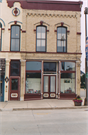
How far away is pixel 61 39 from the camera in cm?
1822

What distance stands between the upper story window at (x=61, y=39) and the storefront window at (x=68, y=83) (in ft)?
8.61

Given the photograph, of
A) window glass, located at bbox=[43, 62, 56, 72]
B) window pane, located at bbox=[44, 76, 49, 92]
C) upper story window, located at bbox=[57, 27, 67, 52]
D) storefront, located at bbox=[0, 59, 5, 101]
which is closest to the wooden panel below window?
window pane, located at bbox=[44, 76, 49, 92]

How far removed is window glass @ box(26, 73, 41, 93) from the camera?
58.0ft

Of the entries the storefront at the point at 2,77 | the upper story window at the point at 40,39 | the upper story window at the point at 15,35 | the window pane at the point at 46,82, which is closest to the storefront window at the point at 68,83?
the window pane at the point at 46,82

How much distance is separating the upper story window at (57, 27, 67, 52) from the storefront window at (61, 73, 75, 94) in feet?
8.61

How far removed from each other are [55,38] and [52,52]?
4.85 ft

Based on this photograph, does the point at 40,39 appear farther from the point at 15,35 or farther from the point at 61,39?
the point at 15,35

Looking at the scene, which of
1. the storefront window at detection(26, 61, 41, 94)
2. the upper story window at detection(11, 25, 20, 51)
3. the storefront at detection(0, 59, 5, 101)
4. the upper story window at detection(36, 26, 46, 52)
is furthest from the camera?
the upper story window at detection(36, 26, 46, 52)

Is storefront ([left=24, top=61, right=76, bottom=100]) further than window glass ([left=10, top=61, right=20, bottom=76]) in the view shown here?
Yes

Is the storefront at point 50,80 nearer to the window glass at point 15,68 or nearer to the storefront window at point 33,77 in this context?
the storefront window at point 33,77

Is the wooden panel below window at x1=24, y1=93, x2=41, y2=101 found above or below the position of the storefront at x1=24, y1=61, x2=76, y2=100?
below

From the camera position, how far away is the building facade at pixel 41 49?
685 inches

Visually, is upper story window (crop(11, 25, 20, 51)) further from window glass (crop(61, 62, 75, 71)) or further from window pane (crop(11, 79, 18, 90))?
window glass (crop(61, 62, 75, 71))

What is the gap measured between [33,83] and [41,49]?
11.4 ft
